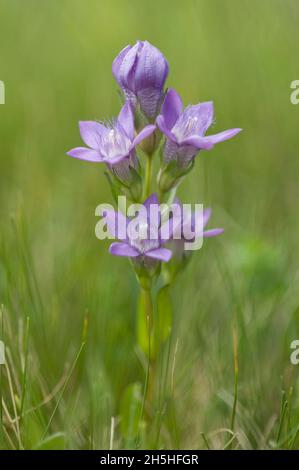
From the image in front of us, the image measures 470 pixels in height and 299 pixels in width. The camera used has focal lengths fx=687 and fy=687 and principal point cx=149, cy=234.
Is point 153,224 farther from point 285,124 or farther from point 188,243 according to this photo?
point 285,124

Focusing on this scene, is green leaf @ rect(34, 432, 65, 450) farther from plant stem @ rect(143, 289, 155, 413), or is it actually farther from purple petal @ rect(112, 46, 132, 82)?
purple petal @ rect(112, 46, 132, 82)

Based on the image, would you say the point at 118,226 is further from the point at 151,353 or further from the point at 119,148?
the point at 151,353

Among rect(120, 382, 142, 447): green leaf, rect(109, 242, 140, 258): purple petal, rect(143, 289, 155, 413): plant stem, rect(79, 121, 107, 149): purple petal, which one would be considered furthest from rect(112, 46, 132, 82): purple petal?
rect(120, 382, 142, 447): green leaf

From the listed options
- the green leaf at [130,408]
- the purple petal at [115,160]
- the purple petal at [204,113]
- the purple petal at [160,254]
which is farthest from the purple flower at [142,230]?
the green leaf at [130,408]

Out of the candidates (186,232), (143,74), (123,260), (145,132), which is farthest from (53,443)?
(123,260)

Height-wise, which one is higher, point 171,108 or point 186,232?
point 171,108

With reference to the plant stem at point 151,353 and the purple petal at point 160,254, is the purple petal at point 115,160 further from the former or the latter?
the plant stem at point 151,353

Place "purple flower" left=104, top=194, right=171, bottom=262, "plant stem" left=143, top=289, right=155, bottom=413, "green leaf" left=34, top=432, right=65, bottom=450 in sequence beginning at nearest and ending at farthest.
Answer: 1. "green leaf" left=34, top=432, right=65, bottom=450
2. "purple flower" left=104, top=194, right=171, bottom=262
3. "plant stem" left=143, top=289, right=155, bottom=413
